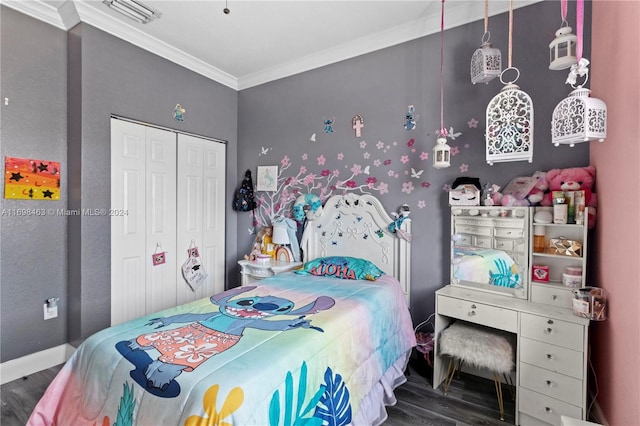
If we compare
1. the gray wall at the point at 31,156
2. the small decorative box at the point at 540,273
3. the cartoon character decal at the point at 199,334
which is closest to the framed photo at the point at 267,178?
the cartoon character decal at the point at 199,334

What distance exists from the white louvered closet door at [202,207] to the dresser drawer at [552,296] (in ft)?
10.2

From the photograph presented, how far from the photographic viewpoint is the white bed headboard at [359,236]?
2.79m

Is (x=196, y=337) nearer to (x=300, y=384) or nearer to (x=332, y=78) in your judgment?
(x=300, y=384)

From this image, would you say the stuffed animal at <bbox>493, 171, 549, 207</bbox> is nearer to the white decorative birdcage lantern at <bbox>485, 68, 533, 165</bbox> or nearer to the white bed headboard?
the white decorative birdcage lantern at <bbox>485, 68, 533, 165</bbox>

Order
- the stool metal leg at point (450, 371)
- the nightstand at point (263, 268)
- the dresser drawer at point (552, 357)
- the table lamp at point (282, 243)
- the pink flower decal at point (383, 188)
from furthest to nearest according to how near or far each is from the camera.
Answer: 1. the table lamp at point (282, 243)
2. the nightstand at point (263, 268)
3. the pink flower decal at point (383, 188)
4. the stool metal leg at point (450, 371)
5. the dresser drawer at point (552, 357)

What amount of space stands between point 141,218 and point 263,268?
4.00 feet

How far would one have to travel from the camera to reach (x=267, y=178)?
3.68 meters

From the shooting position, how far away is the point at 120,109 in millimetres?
2846

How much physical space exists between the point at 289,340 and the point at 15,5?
312cm

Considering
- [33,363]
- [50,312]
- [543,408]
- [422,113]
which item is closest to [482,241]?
[543,408]

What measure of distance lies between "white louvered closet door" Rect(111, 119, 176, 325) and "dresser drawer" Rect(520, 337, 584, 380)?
3.06 meters

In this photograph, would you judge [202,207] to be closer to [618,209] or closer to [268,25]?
[268,25]

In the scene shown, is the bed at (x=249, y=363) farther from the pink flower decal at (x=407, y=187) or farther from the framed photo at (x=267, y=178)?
the framed photo at (x=267, y=178)

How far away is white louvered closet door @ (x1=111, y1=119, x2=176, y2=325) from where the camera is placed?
9.33 ft
